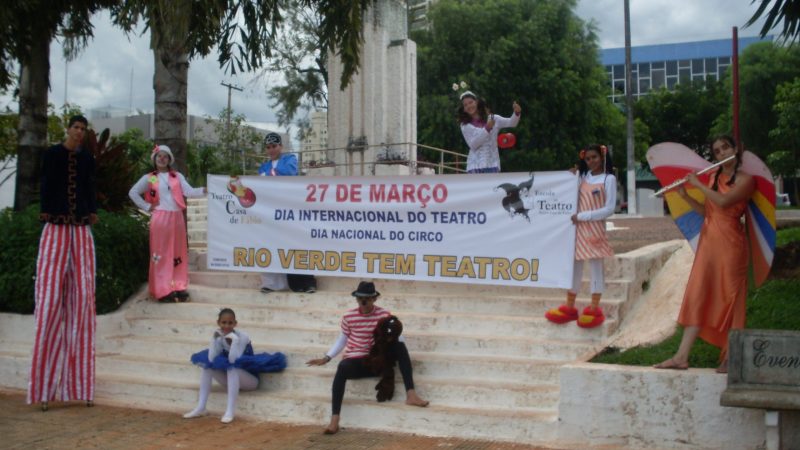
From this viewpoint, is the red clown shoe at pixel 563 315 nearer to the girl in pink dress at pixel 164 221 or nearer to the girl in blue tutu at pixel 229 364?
the girl in blue tutu at pixel 229 364

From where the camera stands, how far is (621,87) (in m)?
69.1

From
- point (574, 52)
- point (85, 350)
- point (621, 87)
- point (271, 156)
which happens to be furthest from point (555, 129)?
point (621, 87)

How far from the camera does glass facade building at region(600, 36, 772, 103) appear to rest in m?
67.9

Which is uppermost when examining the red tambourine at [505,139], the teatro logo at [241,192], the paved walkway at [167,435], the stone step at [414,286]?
the red tambourine at [505,139]

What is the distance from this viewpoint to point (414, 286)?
8.34m

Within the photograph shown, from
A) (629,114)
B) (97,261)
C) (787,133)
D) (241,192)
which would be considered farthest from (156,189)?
(787,133)

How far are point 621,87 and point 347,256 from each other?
6477 centimetres

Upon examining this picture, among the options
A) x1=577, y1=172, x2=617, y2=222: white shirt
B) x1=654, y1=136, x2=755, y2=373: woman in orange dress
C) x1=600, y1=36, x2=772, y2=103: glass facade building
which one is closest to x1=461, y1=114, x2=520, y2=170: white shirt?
x1=577, y1=172, x2=617, y2=222: white shirt

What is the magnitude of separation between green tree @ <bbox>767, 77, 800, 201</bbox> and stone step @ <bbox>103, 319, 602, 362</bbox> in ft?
91.2

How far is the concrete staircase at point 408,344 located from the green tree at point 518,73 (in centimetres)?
2490

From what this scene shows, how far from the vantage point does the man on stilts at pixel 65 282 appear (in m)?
7.43

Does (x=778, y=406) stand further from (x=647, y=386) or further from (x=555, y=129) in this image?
(x=555, y=129)

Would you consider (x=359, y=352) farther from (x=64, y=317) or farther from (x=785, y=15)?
(x=785, y=15)

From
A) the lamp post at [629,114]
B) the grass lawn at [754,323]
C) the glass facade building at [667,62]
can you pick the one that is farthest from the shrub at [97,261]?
the glass facade building at [667,62]
